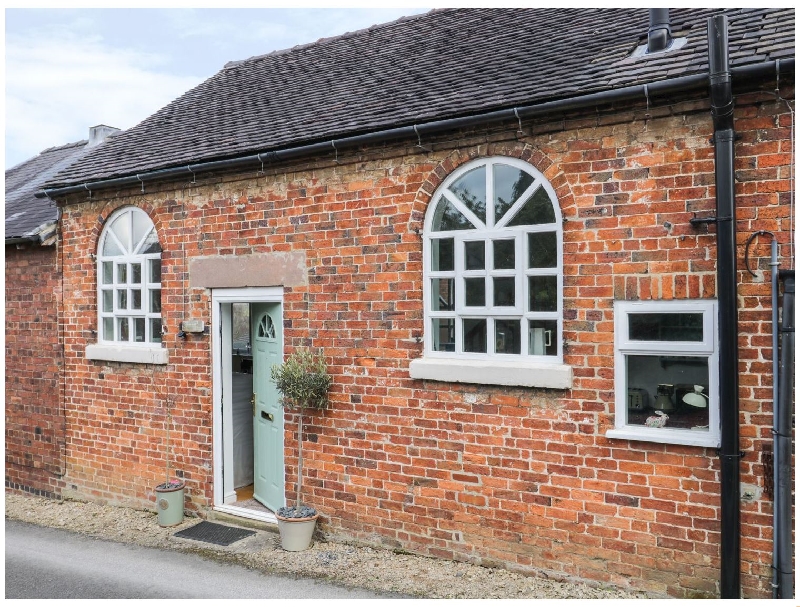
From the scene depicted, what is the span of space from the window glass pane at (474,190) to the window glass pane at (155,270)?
162 inches

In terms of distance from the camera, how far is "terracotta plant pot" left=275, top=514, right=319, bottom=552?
6586 mm

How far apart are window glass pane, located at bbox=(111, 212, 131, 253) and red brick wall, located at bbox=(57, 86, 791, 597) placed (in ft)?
1.89

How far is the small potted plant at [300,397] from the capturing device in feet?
21.6

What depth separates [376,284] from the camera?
21.6 feet

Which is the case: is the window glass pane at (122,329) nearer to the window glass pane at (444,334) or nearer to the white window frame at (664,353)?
the window glass pane at (444,334)

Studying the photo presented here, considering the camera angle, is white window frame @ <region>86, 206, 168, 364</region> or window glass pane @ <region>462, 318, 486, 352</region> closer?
window glass pane @ <region>462, 318, 486, 352</region>

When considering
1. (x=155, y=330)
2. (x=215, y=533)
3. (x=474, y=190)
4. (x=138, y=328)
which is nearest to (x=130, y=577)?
(x=215, y=533)

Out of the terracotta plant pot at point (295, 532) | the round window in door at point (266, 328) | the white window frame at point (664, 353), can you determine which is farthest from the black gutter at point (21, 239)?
the white window frame at point (664, 353)

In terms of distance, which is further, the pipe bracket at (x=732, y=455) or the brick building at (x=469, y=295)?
the brick building at (x=469, y=295)

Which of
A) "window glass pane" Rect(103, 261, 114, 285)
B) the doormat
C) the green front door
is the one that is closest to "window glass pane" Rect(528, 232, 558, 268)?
the green front door

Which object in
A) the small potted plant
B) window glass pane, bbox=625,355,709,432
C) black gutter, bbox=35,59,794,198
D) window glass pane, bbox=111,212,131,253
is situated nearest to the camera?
black gutter, bbox=35,59,794,198

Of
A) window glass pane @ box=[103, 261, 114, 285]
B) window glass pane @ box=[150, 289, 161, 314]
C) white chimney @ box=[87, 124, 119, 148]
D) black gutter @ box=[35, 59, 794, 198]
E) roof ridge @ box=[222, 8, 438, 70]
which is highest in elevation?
roof ridge @ box=[222, 8, 438, 70]

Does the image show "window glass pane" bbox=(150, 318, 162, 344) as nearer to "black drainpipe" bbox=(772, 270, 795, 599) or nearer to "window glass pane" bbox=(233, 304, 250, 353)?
"window glass pane" bbox=(233, 304, 250, 353)
